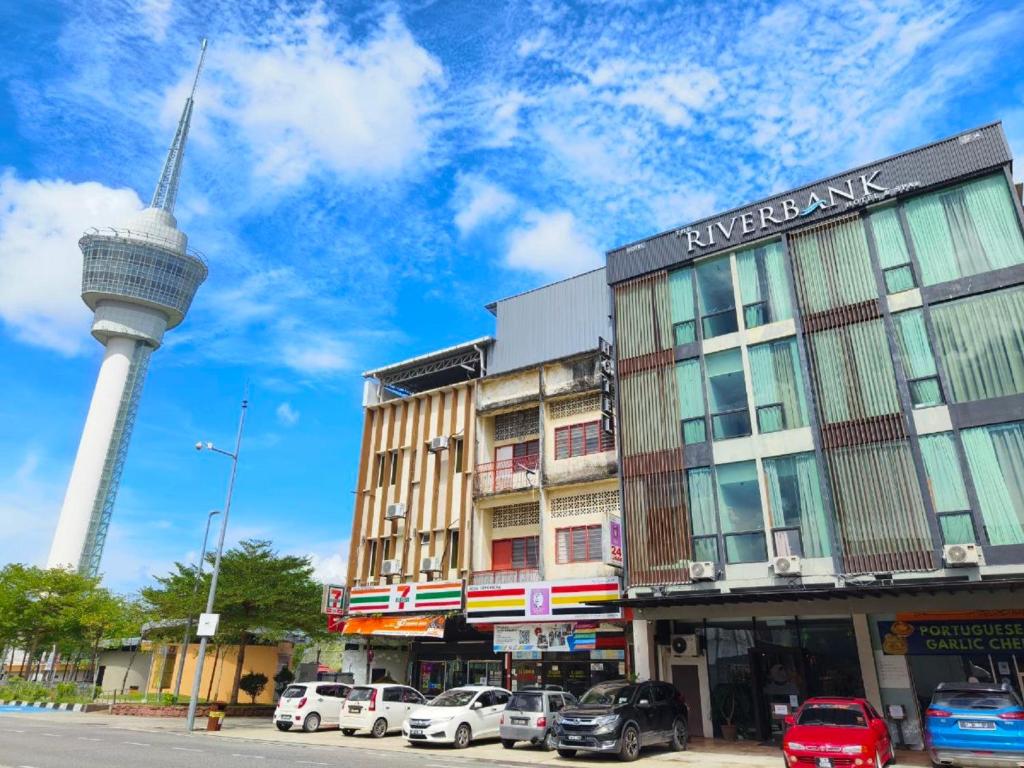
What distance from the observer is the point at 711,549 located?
21156 mm

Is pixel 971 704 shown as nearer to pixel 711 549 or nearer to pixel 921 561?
pixel 921 561

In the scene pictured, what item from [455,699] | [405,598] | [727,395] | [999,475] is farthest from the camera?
[405,598]

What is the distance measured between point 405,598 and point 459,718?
1153 cm

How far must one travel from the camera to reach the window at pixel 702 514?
835 inches

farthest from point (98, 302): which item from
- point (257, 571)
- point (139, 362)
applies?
point (257, 571)

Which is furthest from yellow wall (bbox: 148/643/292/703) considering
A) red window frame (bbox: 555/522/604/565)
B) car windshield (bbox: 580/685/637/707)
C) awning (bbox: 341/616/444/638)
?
car windshield (bbox: 580/685/637/707)

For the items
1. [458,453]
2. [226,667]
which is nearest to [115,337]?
[226,667]

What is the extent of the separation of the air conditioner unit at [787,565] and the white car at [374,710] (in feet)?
Result: 42.1

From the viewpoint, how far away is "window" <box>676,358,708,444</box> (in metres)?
22.7

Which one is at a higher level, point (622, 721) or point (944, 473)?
point (944, 473)

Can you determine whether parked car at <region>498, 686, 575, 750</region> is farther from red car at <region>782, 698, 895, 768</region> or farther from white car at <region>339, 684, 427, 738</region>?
red car at <region>782, 698, 895, 768</region>

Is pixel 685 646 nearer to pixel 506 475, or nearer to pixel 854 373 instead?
pixel 854 373

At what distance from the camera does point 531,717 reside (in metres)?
19.6

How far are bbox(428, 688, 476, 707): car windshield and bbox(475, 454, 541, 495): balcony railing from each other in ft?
32.4
